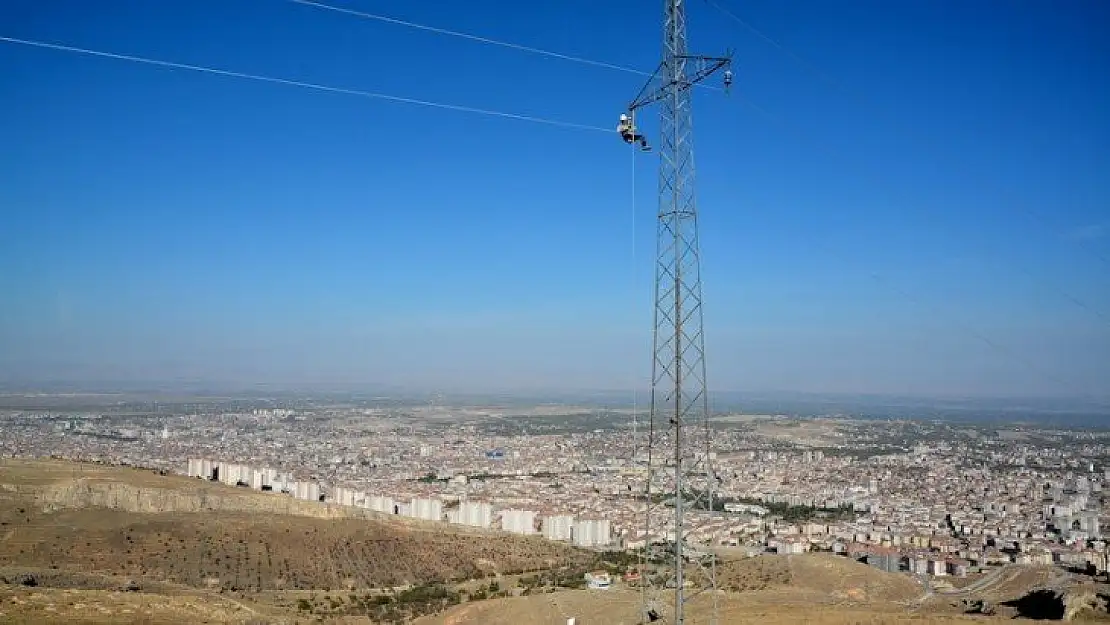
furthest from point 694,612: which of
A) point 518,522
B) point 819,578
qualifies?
point 518,522

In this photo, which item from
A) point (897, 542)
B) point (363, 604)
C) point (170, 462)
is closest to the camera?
point (363, 604)

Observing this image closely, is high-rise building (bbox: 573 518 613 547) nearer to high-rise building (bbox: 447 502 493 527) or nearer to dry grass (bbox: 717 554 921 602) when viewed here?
high-rise building (bbox: 447 502 493 527)

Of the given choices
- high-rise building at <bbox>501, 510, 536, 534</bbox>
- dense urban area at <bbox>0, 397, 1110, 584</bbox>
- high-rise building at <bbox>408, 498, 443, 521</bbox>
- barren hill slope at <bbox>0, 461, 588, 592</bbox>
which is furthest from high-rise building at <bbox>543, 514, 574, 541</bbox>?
high-rise building at <bbox>408, 498, 443, 521</bbox>

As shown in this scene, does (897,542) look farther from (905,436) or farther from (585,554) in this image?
(905,436)

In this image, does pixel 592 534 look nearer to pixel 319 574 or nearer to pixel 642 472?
pixel 319 574

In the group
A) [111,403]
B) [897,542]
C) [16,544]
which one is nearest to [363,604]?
[16,544]

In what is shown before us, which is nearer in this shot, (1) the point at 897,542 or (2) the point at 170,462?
(1) the point at 897,542

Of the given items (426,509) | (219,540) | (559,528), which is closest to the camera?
(219,540)
